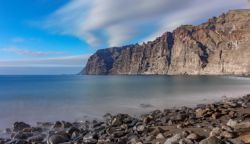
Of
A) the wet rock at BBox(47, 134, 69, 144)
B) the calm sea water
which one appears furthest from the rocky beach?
the calm sea water

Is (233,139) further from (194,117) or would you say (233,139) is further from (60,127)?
(60,127)

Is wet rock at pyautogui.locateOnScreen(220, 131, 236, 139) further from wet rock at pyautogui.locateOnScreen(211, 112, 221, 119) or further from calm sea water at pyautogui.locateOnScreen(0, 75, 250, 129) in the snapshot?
calm sea water at pyautogui.locateOnScreen(0, 75, 250, 129)

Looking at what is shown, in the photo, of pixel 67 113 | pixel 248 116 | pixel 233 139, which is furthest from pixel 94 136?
pixel 67 113

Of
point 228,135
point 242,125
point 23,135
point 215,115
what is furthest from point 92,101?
point 228,135

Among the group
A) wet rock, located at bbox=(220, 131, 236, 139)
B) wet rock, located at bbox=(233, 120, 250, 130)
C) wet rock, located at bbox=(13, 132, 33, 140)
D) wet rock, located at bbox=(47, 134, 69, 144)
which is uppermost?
wet rock, located at bbox=(233, 120, 250, 130)

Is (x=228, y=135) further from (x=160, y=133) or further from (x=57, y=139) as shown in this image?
(x=57, y=139)

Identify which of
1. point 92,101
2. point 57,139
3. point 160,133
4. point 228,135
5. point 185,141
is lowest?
point 92,101

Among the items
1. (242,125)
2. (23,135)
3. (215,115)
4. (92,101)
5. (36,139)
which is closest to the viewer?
(242,125)

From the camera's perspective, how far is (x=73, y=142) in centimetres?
1502

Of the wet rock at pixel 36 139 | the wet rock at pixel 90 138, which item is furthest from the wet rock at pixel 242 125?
the wet rock at pixel 36 139

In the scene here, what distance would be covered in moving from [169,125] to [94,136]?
4.37 m

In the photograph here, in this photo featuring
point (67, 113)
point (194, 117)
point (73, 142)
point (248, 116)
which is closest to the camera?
point (73, 142)

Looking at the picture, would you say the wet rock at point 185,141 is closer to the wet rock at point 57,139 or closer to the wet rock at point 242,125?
the wet rock at point 242,125

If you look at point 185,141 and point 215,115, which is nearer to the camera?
point 185,141
